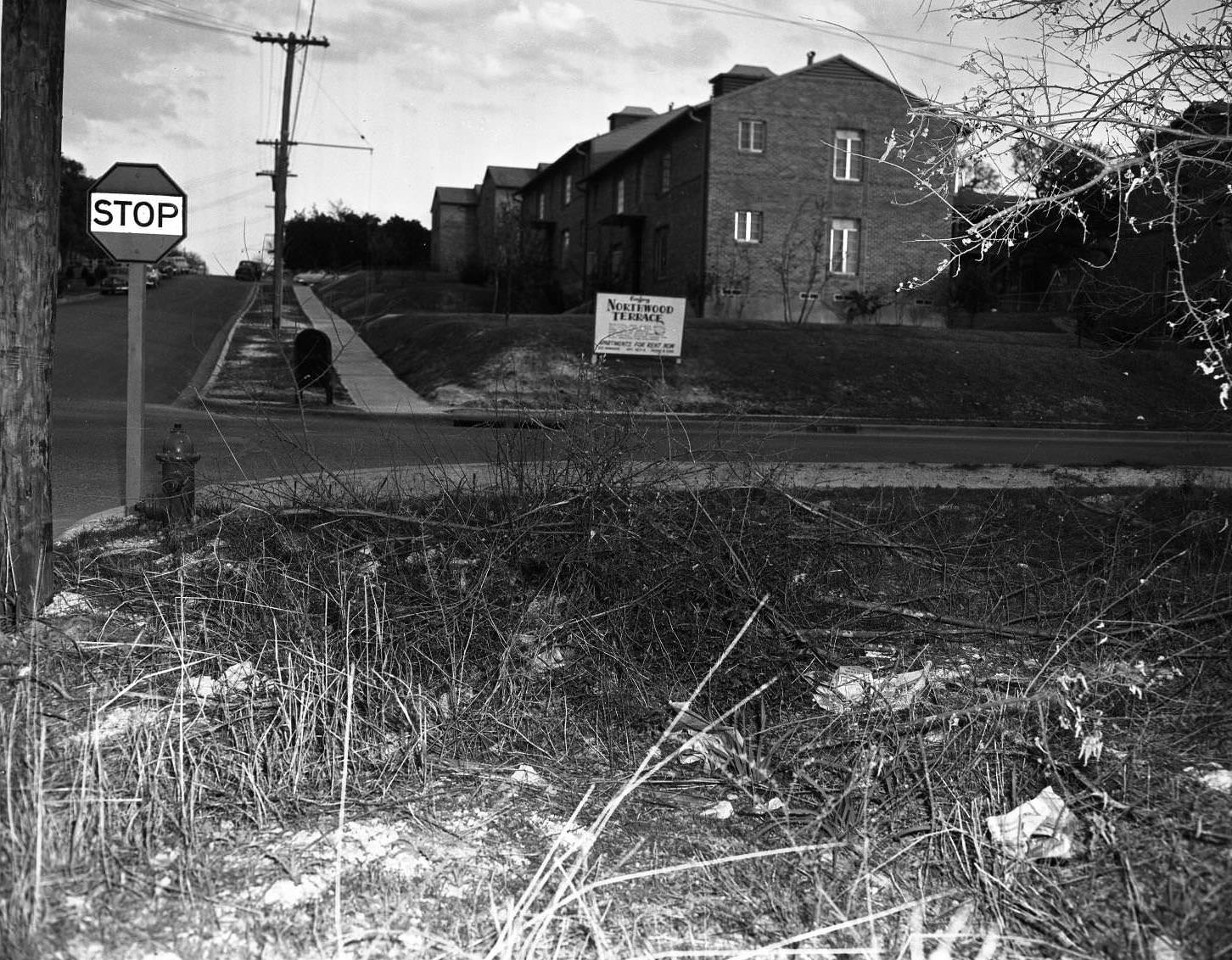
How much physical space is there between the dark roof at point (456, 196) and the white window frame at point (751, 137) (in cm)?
4318

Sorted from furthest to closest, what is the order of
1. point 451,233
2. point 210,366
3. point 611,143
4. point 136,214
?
point 451,233
point 611,143
point 210,366
point 136,214

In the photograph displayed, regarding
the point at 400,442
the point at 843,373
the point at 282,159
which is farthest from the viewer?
the point at 282,159

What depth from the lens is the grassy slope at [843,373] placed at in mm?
22938

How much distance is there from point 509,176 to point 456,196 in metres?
10.7

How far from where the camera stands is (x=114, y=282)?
53.4 m

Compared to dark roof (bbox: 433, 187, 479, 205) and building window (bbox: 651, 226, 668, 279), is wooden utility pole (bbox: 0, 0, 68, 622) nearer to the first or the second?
building window (bbox: 651, 226, 668, 279)

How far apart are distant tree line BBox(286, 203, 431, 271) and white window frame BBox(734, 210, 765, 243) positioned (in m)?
12.0

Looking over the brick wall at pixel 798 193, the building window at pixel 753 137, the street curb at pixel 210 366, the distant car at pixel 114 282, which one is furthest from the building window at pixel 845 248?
the distant car at pixel 114 282

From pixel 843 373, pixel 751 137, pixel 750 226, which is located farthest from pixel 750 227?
pixel 843 373

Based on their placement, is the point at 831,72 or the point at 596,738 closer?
the point at 596,738

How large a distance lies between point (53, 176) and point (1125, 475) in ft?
31.6

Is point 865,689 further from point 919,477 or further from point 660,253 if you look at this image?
point 660,253

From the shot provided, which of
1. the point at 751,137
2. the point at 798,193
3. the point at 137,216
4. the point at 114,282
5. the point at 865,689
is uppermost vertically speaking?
Answer: the point at 751,137

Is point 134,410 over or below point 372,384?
over
